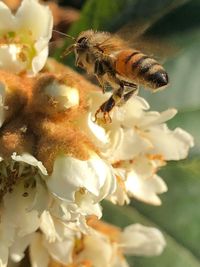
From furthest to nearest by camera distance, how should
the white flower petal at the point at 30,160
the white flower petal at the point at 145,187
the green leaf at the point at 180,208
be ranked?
the green leaf at the point at 180,208 < the white flower petal at the point at 145,187 < the white flower petal at the point at 30,160

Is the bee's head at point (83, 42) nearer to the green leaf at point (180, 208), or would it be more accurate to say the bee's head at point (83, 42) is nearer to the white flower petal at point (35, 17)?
the white flower petal at point (35, 17)

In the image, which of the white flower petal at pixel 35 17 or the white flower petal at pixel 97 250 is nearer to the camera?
the white flower petal at pixel 35 17

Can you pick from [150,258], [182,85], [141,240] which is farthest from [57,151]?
[182,85]

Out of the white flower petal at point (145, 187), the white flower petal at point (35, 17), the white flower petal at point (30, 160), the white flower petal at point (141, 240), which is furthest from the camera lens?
the white flower petal at point (141, 240)

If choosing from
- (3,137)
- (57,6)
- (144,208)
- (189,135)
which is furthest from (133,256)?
(57,6)

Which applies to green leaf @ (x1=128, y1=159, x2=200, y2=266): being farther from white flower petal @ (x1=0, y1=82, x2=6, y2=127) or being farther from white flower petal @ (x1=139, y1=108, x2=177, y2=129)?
white flower petal @ (x1=0, y1=82, x2=6, y2=127)

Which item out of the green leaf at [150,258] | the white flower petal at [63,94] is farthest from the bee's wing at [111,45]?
the green leaf at [150,258]

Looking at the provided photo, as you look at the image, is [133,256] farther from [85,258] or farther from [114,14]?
[114,14]
